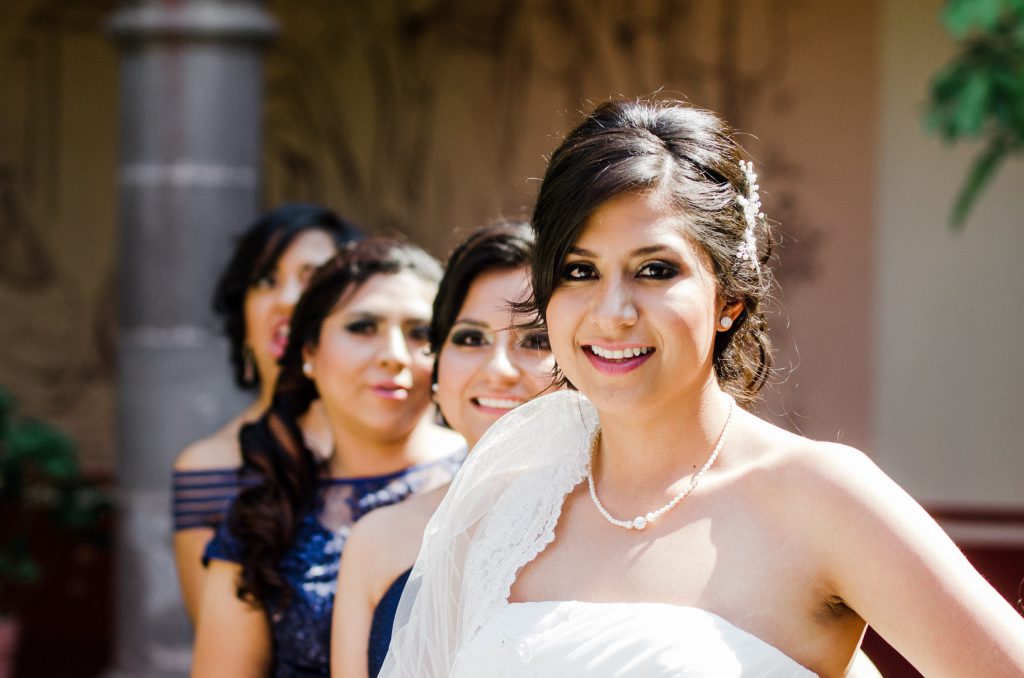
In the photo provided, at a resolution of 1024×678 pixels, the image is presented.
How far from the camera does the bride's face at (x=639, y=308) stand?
1.91m

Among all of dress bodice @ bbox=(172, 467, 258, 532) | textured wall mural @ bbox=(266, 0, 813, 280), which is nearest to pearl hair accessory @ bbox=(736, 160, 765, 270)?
dress bodice @ bbox=(172, 467, 258, 532)

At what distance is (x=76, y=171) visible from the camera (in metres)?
6.60

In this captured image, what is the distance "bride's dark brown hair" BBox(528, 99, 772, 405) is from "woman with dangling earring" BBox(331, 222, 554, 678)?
559 millimetres

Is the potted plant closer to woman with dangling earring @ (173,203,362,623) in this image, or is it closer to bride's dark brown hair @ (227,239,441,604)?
woman with dangling earring @ (173,203,362,623)

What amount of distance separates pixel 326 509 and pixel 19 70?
4271 mm

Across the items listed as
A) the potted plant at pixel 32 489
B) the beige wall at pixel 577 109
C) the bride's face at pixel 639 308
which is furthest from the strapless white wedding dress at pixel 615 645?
the beige wall at pixel 577 109

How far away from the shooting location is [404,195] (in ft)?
21.1

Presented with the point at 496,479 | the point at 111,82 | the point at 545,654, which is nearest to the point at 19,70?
the point at 111,82

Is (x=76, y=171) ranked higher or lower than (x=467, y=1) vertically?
lower

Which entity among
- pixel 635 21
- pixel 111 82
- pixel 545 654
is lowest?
pixel 545 654

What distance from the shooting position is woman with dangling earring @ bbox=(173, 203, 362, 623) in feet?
12.0

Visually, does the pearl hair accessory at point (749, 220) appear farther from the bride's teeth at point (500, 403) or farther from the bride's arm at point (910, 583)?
the bride's teeth at point (500, 403)

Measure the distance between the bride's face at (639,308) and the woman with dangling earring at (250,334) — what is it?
5.62 ft

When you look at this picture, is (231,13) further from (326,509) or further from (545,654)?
(545,654)
